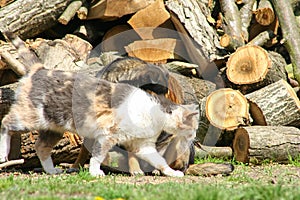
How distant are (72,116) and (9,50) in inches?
87.7

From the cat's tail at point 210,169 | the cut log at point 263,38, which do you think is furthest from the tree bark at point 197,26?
the cat's tail at point 210,169

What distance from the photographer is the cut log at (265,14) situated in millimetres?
9555

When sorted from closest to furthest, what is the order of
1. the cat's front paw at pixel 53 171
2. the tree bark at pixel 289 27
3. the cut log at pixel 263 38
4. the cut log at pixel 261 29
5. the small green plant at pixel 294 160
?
the cat's front paw at pixel 53 171
the small green plant at pixel 294 160
the tree bark at pixel 289 27
the cut log at pixel 263 38
the cut log at pixel 261 29

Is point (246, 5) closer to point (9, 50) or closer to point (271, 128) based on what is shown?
point (271, 128)

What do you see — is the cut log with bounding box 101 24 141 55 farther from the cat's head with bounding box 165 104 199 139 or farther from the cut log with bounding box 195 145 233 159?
the cat's head with bounding box 165 104 199 139

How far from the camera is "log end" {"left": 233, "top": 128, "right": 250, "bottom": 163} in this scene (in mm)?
7586

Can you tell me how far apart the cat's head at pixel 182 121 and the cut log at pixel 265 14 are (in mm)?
3785

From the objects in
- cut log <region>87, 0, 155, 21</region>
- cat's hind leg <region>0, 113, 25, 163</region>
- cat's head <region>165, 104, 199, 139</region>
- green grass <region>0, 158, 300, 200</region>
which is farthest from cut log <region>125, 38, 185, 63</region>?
green grass <region>0, 158, 300, 200</region>

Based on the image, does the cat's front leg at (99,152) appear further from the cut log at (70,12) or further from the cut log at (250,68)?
the cut log at (70,12)

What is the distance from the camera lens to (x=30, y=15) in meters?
8.57

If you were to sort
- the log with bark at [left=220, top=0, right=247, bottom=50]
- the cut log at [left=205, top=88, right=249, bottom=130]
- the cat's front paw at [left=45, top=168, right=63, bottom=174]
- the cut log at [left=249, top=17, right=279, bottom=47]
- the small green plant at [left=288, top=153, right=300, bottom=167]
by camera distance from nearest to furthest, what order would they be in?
the cat's front paw at [left=45, top=168, right=63, bottom=174], the small green plant at [left=288, top=153, right=300, bottom=167], the cut log at [left=205, top=88, right=249, bottom=130], the log with bark at [left=220, top=0, right=247, bottom=50], the cut log at [left=249, top=17, right=279, bottom=47]

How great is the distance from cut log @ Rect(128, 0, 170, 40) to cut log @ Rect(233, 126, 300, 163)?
2.29m

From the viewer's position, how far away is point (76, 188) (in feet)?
14.9

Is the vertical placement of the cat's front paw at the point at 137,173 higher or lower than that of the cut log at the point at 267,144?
higher
